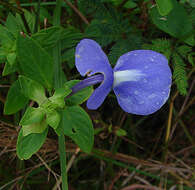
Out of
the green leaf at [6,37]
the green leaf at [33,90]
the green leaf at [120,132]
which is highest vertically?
the green leaf at [6,37]

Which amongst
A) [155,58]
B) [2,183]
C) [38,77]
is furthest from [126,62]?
[2,183]

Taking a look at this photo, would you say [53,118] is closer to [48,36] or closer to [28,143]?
[28,143]

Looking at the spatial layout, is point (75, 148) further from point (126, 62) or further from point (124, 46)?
point (126, 62)

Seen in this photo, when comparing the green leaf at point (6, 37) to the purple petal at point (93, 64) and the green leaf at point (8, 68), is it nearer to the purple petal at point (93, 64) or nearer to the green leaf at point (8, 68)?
the green leaf at point (8, 68)

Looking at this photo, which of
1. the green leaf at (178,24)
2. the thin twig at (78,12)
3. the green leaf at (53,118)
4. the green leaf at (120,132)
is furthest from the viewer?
the green leaf at (120,132)

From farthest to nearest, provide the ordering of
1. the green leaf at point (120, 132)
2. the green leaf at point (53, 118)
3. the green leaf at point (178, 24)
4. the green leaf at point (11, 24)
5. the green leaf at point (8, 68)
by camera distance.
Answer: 1. the green leaf at point (120, 132)
2. the green leaf at point (178, 24)
3. the green leaf at point (11, 24)
4. the green leaf at point (8, 68)
5. the green leaf at point (53, 118)

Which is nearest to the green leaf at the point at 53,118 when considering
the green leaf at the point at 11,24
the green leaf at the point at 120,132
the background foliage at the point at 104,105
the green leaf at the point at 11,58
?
the background foliage at the point at 104,105
